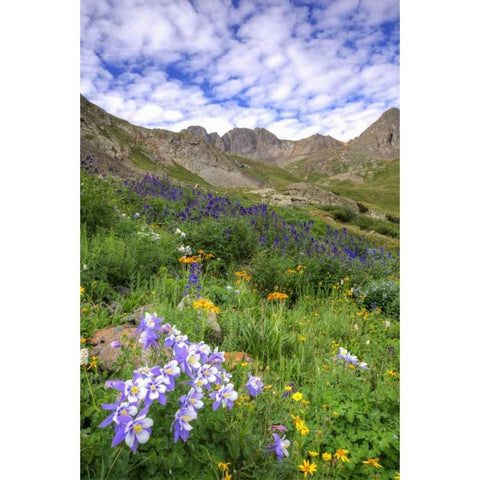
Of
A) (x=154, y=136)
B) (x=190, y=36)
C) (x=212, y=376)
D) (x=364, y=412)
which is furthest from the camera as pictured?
(x=154, y=136)

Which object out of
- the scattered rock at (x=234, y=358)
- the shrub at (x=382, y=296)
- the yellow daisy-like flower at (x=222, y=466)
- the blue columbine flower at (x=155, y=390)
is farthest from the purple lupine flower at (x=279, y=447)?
the shrub at (x=382, y=296)

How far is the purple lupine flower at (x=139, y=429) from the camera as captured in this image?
0.85 m

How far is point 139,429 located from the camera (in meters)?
0.87

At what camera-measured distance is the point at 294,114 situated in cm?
221

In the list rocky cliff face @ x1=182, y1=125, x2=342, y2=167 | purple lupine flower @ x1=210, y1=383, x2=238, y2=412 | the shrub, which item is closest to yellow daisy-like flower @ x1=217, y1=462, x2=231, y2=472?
purple lupine flower @ x1=210, y1=383, x2=238, y2=412

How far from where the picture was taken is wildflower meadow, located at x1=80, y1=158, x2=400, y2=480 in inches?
41.4

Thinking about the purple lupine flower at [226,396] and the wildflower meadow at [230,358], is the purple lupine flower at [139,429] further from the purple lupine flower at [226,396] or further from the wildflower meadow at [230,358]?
the purple lupine flower at [226,396]

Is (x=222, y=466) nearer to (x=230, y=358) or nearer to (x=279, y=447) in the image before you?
(x=279, y=447)
